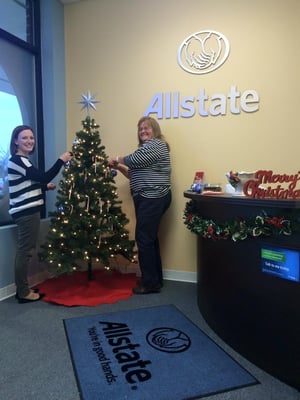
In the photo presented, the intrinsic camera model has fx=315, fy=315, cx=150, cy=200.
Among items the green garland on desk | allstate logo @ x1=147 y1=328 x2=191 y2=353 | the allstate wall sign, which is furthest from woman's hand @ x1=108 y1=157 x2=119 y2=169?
allstate logo @ x1=147 y1=328 x2=191 y2=353

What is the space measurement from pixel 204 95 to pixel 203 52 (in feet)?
1.44

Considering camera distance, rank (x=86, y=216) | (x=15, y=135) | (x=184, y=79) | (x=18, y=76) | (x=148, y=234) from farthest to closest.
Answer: (x=18, y=76) < (x=184, y=79) < (x=148, y=234) < (x=86, y=216) < (x=15, y=135)

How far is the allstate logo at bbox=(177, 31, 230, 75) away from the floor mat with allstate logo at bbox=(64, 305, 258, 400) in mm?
2465

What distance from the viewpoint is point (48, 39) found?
366 centimetres

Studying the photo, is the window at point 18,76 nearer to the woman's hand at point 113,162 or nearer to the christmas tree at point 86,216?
the christmas tree at point 86,216

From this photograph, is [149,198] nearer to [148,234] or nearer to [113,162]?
[148,234]

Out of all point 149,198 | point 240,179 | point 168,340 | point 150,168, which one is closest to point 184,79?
point 150,168

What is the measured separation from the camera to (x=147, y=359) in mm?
1946

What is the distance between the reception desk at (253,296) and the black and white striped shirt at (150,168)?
78 centimetres

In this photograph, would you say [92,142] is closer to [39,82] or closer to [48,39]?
[39,82]

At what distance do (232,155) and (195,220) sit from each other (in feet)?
3.76

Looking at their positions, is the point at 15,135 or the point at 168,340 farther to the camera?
the point at 15,135

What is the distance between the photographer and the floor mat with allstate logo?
1674 millimetres

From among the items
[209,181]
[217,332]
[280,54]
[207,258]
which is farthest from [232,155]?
[217,332]
